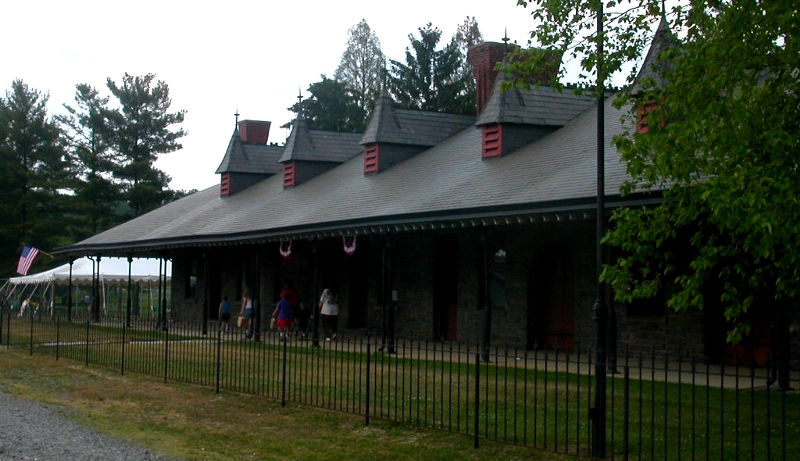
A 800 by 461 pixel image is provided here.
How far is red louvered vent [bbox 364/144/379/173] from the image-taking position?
3005 centimetres

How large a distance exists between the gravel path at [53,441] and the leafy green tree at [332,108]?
49.2 m

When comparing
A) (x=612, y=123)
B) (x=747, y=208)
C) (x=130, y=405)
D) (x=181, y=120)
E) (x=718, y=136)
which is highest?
(x=181, y=120)

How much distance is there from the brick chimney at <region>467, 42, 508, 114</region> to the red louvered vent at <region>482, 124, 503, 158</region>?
518cm

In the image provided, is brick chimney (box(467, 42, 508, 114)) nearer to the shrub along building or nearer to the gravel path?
the shrub along building

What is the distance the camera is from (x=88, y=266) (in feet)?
150

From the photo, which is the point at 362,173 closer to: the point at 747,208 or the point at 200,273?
the point at 200,273

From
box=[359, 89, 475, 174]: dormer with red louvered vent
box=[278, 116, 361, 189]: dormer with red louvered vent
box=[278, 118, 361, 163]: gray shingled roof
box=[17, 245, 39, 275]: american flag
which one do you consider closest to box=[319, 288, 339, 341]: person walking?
box=[359, 89, 475, 174]: dormer with red louvered vent

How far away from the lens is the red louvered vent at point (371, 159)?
30.0m

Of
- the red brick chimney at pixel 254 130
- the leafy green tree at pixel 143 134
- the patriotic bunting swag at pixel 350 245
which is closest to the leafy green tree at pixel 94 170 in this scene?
the leafy green tree at pixel 143 134

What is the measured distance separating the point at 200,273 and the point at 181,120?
3341cm

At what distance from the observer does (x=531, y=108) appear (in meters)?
25.5

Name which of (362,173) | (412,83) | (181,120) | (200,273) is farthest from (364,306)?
(181,120)

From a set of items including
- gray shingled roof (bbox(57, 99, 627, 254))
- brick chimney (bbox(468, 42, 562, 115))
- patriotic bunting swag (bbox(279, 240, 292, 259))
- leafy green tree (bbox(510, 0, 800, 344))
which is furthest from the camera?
brick chimney (bbox(468, 42, 562, 115))

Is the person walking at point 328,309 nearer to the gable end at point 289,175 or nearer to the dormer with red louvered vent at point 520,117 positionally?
the dormer with red louvered vent at point 520,117
